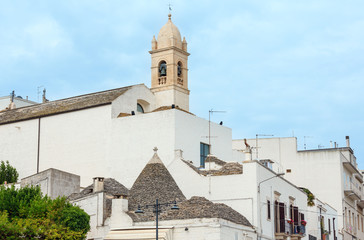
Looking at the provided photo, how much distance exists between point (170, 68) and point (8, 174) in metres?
15.9

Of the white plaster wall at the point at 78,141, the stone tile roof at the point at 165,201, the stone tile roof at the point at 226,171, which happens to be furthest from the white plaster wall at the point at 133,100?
the stone tile roof at the point at 226,171

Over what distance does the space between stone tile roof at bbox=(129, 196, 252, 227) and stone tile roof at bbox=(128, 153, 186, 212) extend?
130cm

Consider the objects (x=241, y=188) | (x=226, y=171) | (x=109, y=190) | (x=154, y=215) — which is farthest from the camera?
(x=109, y=190)

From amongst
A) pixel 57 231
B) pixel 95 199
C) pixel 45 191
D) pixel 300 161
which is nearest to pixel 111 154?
pixel 45 191

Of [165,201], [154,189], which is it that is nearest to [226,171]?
[165,201]

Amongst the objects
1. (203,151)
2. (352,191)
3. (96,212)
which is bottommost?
(96,212)

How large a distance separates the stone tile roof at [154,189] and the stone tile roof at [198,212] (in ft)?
4.25

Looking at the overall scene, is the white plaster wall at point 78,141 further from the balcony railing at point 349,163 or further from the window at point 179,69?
the balcony railing at point 349,163

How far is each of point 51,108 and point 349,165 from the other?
28.3 metres

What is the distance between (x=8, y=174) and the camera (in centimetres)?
5494

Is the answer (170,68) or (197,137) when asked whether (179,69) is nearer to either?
(170,68)

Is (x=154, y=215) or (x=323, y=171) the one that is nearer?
(x=154, y=215)

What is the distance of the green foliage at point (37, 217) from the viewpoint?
121 feet

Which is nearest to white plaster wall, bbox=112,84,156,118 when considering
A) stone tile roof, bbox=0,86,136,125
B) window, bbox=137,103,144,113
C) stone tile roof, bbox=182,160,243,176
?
window, bbox=137,103,144,113
